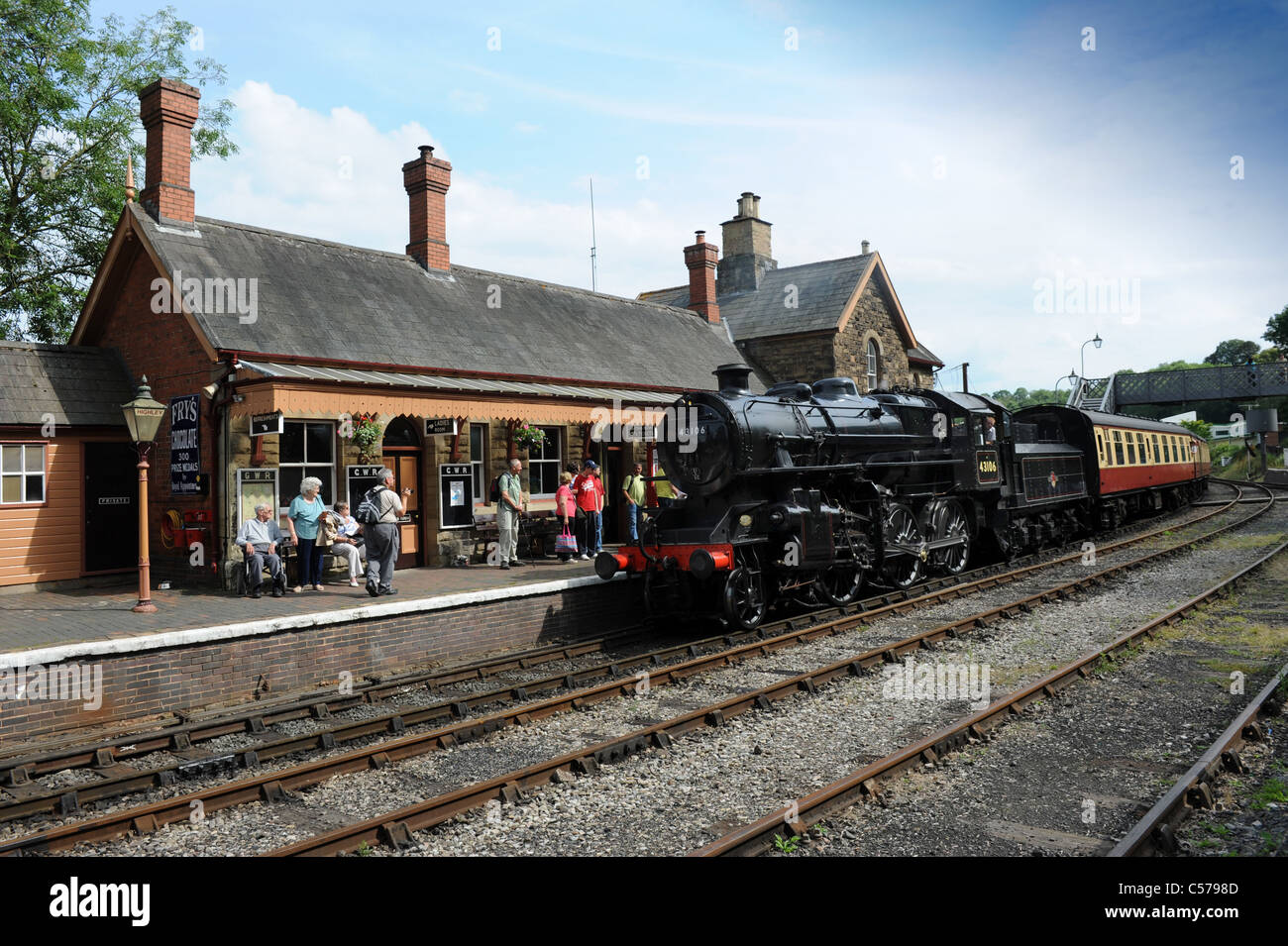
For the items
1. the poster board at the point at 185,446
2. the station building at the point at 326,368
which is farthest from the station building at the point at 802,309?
the poster board at the point at 185,446

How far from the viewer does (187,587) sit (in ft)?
39.9

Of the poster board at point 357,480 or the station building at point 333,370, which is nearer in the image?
the station building at point 333,370

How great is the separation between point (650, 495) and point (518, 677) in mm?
4097

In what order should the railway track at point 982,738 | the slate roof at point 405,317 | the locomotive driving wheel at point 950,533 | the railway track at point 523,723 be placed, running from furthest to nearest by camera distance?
the locomotive driving wheel at point 950,533, the slate roof at point 405,317, the railway track at point 523,723, the railway track at point 982,738

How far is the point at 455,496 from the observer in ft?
48.6

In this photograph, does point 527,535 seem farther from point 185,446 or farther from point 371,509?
point 185,446

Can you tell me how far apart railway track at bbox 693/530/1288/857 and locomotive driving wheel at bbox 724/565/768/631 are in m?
3.62

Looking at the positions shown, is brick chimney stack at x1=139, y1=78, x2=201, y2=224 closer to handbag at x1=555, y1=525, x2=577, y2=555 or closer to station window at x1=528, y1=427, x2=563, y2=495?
station window at x1=528, y1=427, x2=563, y2=495

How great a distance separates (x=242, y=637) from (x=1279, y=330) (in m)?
81.2

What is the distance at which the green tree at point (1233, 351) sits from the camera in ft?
380

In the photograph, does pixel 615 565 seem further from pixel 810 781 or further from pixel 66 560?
pixel 66 560

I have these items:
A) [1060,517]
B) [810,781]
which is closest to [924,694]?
[810,781]

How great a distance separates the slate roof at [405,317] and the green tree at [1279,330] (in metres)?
67.2

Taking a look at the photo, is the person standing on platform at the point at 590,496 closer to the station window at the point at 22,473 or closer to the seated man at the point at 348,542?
the seated man at the point at 348,542
